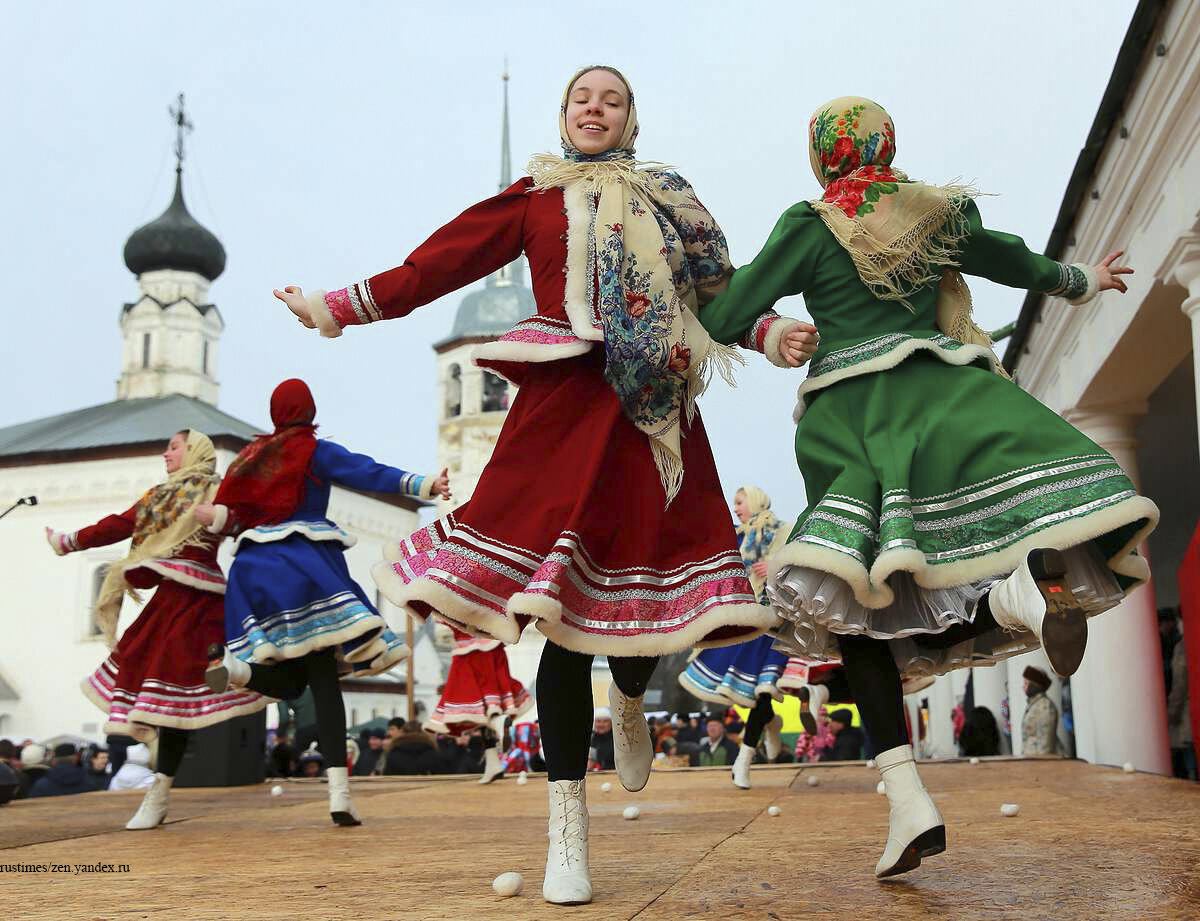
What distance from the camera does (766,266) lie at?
319 cm

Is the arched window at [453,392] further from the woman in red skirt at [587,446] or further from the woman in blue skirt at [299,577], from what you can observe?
the woman in red skirt at [587,446]

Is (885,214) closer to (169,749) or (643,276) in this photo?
(643,276)

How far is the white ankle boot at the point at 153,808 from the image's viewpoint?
5.43 m

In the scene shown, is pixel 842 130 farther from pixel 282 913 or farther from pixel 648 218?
pixel 282 913

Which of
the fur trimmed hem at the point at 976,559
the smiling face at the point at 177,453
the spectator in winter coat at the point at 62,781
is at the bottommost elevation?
the spectator in winter coat at the point at 62,781

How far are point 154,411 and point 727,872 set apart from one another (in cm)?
4479

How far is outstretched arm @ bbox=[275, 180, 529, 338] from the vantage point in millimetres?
3148

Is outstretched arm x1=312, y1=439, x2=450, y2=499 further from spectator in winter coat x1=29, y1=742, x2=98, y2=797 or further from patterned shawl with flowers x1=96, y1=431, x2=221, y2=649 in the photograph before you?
spectator in winter coat x1=29, y1=742, x2=98, y2=797

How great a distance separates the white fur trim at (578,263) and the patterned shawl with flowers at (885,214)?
612mm

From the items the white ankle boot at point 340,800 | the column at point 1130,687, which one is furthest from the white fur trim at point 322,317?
the column at point 1130,687

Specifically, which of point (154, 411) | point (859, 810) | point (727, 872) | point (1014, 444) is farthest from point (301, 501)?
point (154, 411)

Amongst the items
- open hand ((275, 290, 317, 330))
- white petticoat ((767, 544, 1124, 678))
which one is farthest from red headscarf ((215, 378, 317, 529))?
white petticoat ((767, 544, 1124, 678))

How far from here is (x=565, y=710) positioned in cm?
291

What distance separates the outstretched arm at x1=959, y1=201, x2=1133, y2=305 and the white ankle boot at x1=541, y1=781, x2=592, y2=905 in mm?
1692
